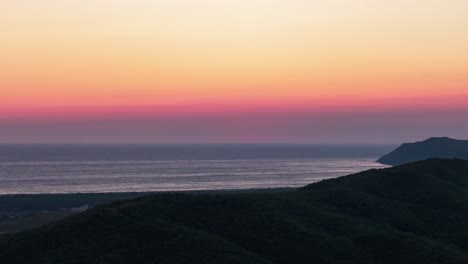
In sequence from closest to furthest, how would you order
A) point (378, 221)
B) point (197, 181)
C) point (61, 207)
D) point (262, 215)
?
point (262, 215) → point (378, 221) → point (61, 207) → point (197, 181)

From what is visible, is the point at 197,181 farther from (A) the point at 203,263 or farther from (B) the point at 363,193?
(A) the point at 203,263

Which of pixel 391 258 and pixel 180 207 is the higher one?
pixel 180 207

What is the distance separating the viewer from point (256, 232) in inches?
2411

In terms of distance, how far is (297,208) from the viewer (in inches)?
2864

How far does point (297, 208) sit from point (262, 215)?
777cm

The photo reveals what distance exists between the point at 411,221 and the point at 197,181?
13043 centimetres

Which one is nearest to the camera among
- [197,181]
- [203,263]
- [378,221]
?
[203,263]

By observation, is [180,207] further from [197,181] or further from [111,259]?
[197,181]

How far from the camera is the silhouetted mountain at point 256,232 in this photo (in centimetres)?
5428

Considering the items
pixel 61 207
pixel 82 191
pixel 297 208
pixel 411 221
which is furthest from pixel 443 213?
pixel 82 191

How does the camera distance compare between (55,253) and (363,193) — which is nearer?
(55,253)

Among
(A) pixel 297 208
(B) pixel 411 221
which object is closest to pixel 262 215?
(A) pixel 297 208

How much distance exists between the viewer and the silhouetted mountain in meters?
54.3

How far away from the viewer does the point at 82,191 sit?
169250 mm
